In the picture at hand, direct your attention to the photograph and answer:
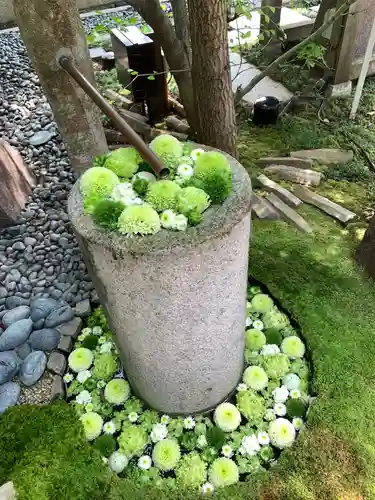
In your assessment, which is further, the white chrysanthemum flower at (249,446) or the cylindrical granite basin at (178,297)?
the white chrysanthemum flower at (249,446)

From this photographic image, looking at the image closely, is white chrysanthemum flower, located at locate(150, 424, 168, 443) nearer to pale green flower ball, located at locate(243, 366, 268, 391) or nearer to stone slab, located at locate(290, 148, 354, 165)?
pale green flower ball, located at locate(243, 366, 268, 391)

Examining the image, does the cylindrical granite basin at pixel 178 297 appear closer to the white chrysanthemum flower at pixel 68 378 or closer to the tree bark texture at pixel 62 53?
the white chrysanthemum flower at pixel 68 378

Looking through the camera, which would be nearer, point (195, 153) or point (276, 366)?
point (195, 153)

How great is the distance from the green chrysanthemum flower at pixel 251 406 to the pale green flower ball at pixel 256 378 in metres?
0.06

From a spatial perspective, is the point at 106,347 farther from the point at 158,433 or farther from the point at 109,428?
the point at 158,433

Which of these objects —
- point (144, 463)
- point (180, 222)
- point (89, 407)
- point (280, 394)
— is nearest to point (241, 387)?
point (280, 394)

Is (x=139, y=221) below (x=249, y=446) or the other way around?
the other way around

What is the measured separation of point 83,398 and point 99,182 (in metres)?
1.46

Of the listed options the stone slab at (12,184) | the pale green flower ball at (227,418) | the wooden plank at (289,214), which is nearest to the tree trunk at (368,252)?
the wooden plank at (289,214)

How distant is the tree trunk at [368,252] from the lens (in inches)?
134

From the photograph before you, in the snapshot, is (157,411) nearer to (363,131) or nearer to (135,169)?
(135,169)

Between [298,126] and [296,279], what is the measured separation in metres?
2.44

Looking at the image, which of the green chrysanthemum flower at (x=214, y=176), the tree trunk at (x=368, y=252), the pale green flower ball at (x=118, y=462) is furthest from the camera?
the tree trunk at (x=368, y=252)

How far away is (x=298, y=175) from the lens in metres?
4.48
